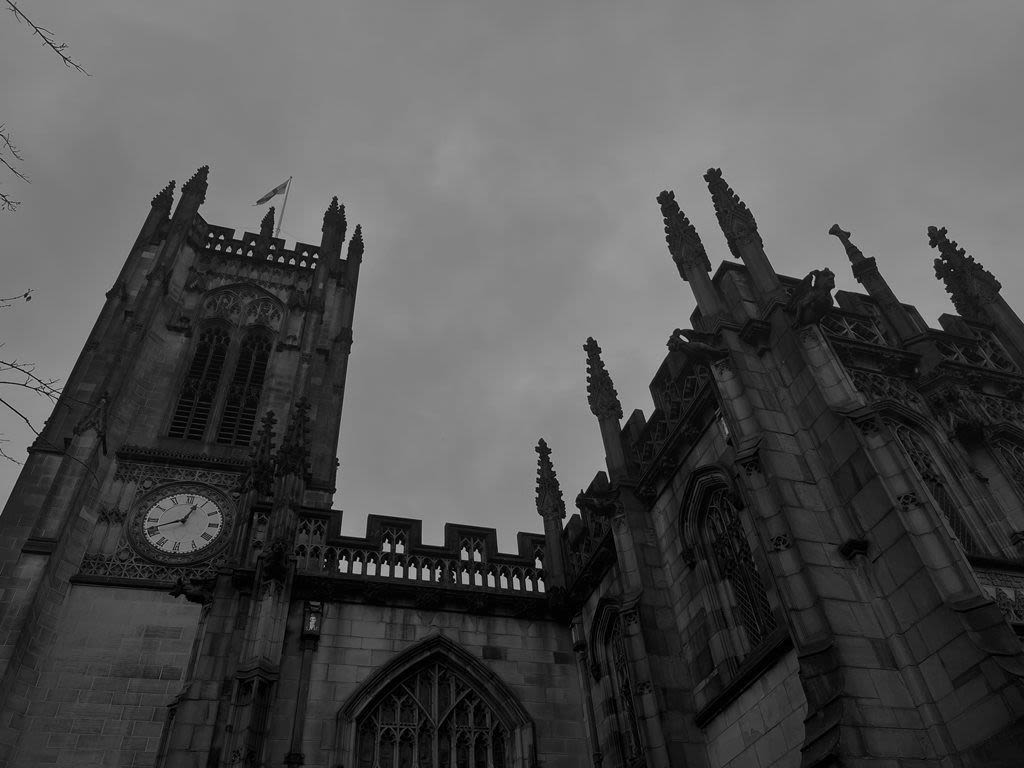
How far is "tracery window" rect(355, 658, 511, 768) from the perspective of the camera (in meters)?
14.1

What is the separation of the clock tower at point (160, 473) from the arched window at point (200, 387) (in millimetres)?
63

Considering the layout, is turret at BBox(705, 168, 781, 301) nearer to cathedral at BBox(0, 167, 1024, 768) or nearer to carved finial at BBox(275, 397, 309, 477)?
cathedral at BBox(0, 167, 1024, 768)

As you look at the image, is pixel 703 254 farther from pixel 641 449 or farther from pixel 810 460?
pixel 810 460

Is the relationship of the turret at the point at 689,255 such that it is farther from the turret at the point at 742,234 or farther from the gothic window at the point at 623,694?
the gothic window at the point at 623,694

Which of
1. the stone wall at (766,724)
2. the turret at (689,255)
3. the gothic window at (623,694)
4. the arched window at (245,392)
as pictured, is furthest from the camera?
the arched window at (245,392)

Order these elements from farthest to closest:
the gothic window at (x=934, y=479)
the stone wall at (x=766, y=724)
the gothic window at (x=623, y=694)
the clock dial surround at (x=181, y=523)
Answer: the clock dial surround at (x=181, y=523) → the gothic window at (x=623, y=694) → the gothic window at (x=934, y=479) → the stone wall at (x=766, y=724)

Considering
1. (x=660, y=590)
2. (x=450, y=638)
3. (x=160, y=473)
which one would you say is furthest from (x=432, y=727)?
(x=160, y=473)

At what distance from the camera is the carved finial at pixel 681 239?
14.8 meters

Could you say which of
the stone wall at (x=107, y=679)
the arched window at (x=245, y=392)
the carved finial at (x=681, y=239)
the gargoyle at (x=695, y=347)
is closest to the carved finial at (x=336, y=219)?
the arched window at (x=245, y=392)

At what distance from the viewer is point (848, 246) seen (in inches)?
640

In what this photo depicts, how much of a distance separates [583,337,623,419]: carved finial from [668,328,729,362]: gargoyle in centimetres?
398

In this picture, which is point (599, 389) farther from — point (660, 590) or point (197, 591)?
point (197, 591)

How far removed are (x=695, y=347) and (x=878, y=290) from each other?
4.82 metres

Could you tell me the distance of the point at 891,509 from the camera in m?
9.41
